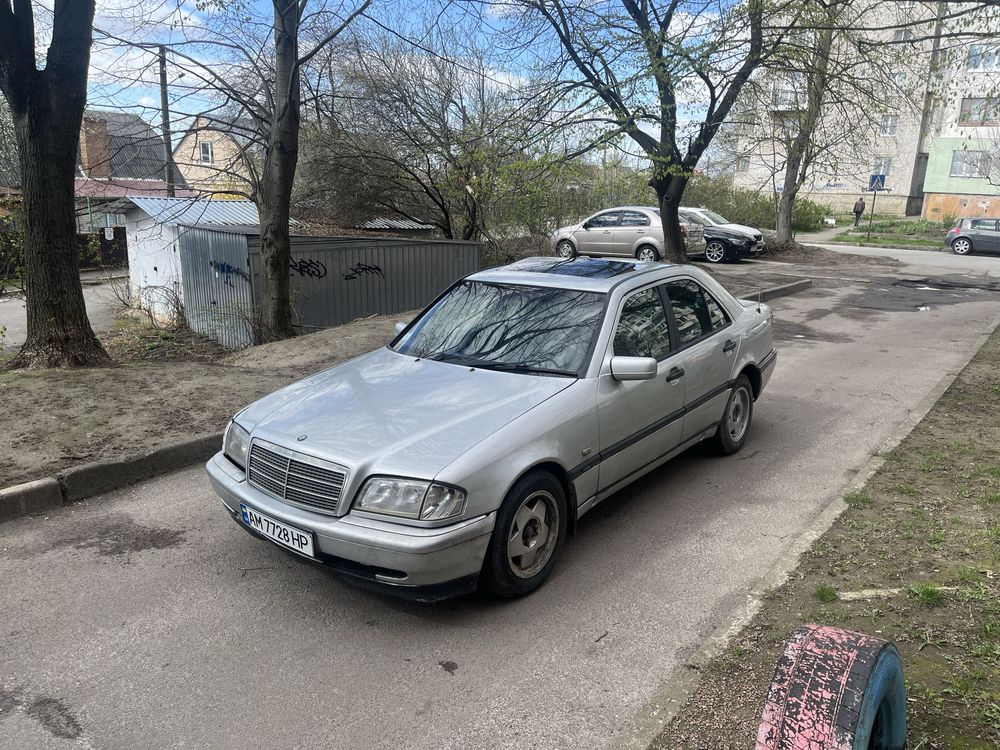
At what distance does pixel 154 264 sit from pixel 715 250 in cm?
1582

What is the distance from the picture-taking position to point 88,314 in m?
20.7

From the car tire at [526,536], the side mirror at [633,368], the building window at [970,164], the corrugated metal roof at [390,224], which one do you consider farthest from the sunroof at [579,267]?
the building window at [970,164]

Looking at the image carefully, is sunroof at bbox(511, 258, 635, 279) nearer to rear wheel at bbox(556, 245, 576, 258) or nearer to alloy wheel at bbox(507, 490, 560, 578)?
alloy wheel at bbox(507, 490, 560, 578)

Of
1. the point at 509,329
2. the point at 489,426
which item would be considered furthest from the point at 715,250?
the point at 489,426

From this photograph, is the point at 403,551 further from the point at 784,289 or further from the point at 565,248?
the point at 565,248

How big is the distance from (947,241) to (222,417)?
30.7m

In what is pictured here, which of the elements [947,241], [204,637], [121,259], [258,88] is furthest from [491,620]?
[121,259]

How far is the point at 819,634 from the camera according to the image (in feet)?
7.82

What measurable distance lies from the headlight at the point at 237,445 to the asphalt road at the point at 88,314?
1387 cm

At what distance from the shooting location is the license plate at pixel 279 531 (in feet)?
11.3

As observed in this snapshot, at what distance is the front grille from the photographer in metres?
3.42

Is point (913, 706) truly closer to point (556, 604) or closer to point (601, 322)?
point (556, 604)

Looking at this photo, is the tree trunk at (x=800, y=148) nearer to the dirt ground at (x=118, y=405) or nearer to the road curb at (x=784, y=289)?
the road curb at (x=784, y=289)

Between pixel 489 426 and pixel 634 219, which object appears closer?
pixel 489 426
